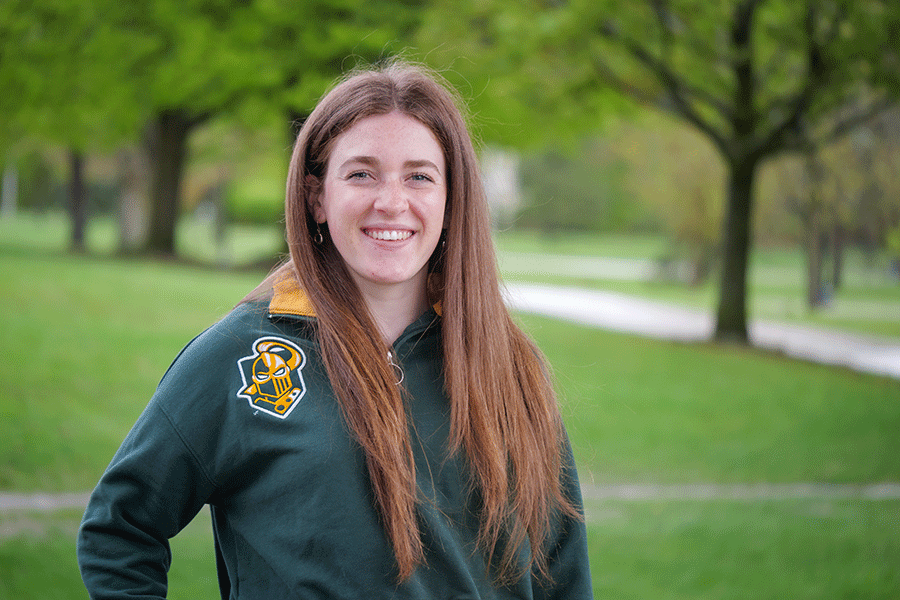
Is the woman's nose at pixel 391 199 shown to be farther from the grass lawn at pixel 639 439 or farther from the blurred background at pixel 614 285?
the grass lawn at pixel 639 439

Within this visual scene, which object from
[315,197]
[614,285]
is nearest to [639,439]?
[315,197]

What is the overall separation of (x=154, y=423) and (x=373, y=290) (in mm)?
581

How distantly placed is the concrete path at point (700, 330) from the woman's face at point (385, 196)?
11.2 metres

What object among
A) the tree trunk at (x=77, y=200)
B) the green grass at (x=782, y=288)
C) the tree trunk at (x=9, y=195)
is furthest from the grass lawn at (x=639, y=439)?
the tree trunk at (x=9, y=195)

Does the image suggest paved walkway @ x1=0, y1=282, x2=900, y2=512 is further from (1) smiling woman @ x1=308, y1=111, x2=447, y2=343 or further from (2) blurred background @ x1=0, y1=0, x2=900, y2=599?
(1) smiling woman @ x1=308, y1=111, x2=447, y2=343

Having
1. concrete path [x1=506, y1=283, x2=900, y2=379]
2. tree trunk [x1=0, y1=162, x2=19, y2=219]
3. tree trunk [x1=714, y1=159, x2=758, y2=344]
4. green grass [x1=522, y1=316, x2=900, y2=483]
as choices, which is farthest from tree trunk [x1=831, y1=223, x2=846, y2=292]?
tree trunk [x1=0, y1=162, x2=19, y2=219]

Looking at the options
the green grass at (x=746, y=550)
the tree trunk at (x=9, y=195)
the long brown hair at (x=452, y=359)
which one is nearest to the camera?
the long brown hair at (x=452, y=359)

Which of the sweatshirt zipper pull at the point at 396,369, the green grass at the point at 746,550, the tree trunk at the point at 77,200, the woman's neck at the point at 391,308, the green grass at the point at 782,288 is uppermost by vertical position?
the tree trunk at the point at 77,200

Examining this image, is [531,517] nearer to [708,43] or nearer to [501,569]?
[501,569]

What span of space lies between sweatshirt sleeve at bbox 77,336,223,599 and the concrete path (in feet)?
37.7

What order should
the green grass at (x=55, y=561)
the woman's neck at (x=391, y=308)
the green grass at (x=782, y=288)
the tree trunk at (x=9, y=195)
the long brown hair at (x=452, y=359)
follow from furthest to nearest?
the tree trunk at (x=9, y=195) < the green grass at (x=782, y=288) < the green grass at (x=55, y=561) < the woman's neck at (x=391, y=308) < the long brown hair at (x=452, y=359)

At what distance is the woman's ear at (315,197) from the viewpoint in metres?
2.13

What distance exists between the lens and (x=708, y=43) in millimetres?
13250

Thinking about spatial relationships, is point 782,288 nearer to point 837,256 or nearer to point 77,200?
point 837,256
